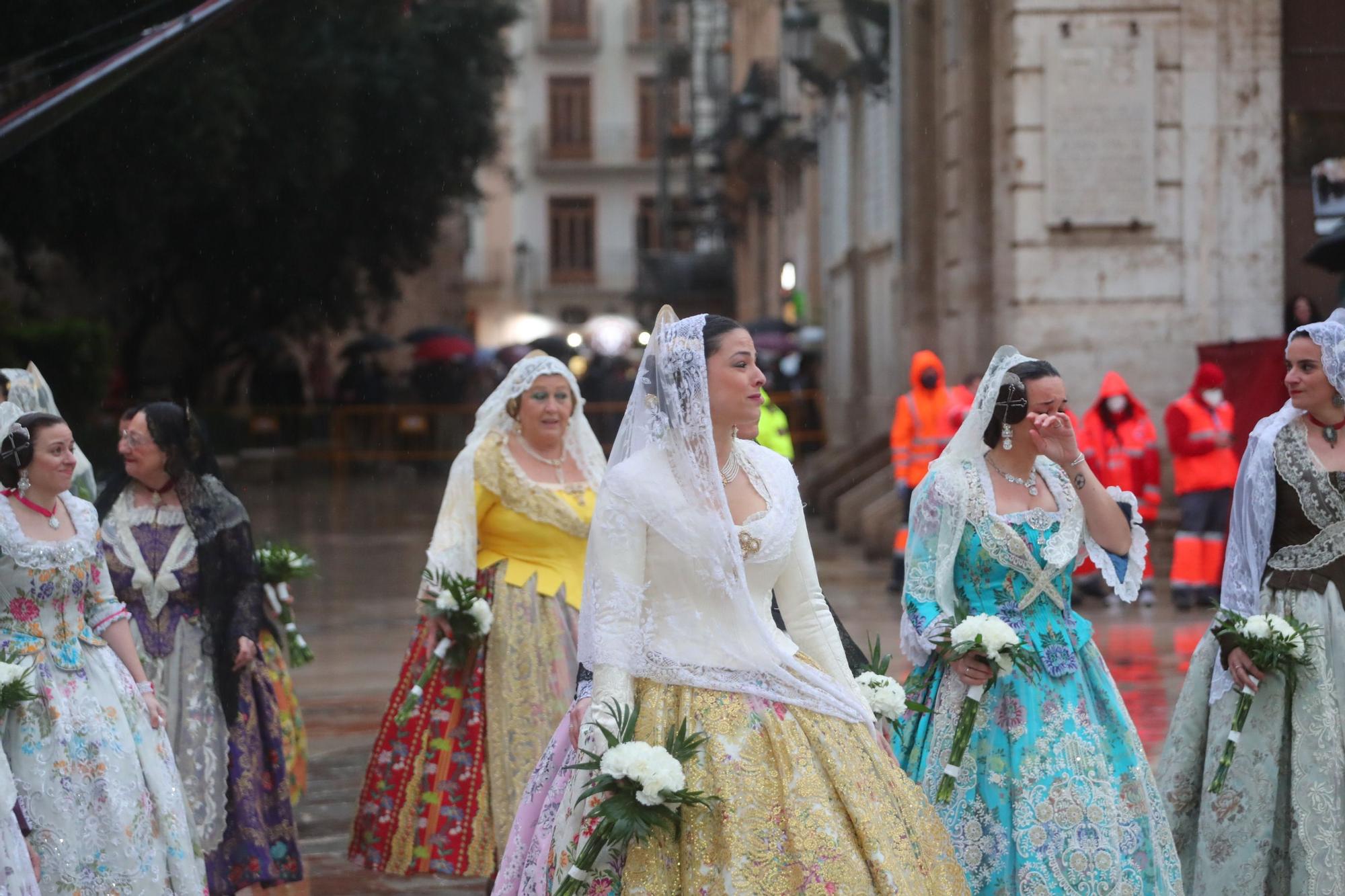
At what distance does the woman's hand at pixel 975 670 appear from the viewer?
528 cm

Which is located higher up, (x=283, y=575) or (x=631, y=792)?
(x=283, y=575)

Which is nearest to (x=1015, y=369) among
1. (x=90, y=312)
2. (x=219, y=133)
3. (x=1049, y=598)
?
(x=1049, y=598)

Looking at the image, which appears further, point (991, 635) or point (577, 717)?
point (991, 635)

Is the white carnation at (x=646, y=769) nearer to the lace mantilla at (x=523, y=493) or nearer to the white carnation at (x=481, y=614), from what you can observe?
the white carnation at (x=481, y=614)

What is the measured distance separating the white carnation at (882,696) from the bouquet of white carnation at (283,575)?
11.2ft

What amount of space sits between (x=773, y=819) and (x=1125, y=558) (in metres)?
1.80

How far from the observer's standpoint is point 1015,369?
562 cm

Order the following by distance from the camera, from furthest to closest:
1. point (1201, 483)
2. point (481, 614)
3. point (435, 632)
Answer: point (1201, 483)
point (435, 632)
point (481, 614)

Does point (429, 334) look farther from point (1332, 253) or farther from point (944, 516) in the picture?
point (944, 516)

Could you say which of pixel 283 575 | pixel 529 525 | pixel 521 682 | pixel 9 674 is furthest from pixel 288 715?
pixel 9 674

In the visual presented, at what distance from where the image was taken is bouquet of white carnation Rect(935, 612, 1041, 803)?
5.20 meters

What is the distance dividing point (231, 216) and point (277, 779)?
18.7m

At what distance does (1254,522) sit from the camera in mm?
5895

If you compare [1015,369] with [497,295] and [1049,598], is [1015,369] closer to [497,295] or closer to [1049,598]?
[1049,598]
